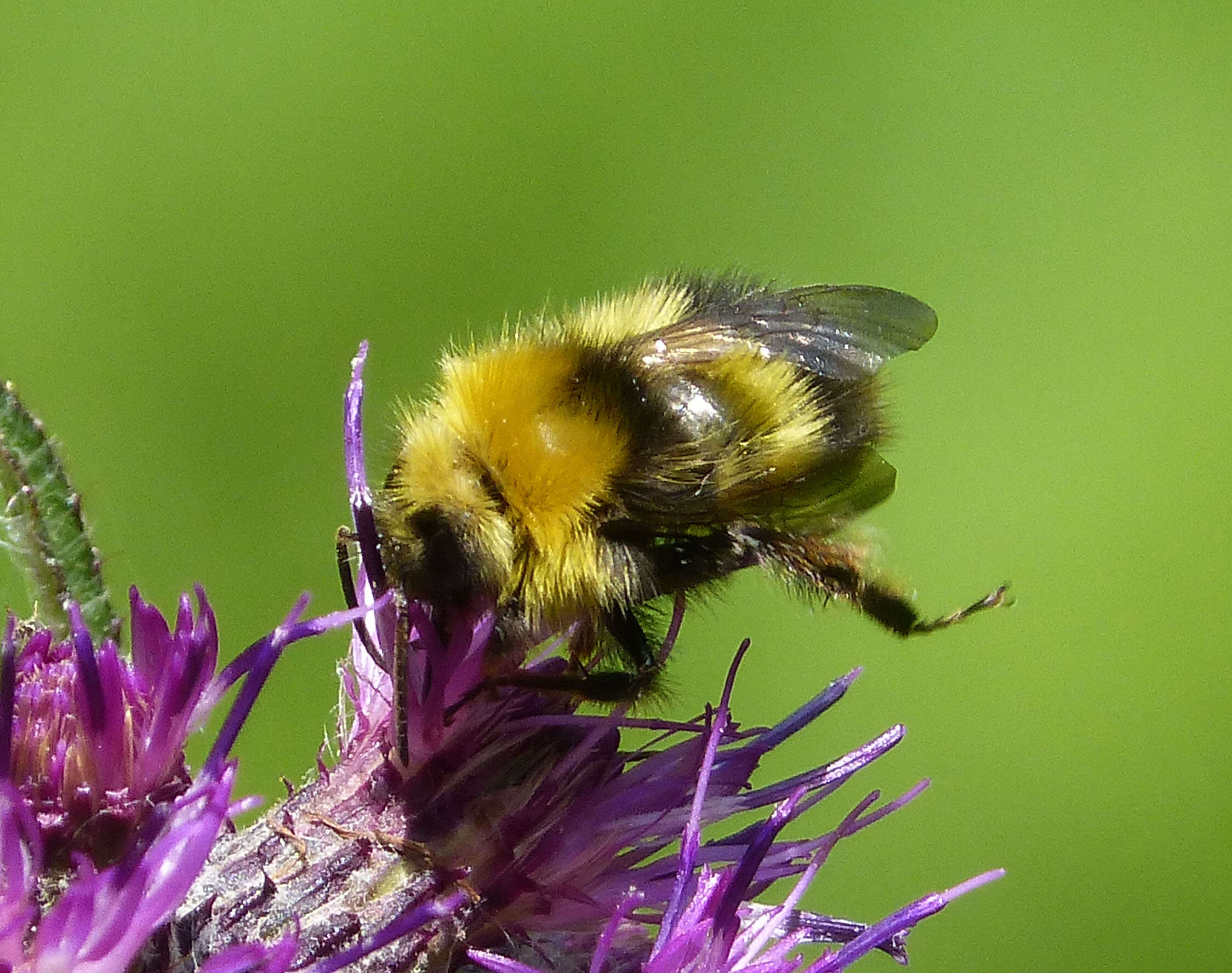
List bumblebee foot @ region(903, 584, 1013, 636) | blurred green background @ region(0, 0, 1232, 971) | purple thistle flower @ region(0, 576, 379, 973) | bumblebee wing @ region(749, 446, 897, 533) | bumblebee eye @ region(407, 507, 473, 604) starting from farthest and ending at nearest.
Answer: blurred green background @ region(0, 0, 1232, 971)
bumblebee foot @ region(903, 584, 1013, 636)
bumblebee wing @ region(749, 446, 897, 533)
bumblebee eye @ region(407, 507, 473, 604)
purple thistle flower @ region(0, 576, 379, 973)

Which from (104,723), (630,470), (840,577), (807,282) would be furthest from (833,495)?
(807,282)

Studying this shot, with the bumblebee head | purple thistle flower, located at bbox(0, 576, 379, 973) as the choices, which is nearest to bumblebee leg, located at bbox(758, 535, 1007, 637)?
the bumblebee head

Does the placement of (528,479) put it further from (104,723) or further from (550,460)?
(104,723)

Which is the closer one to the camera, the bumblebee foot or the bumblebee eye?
the bumblebee eye

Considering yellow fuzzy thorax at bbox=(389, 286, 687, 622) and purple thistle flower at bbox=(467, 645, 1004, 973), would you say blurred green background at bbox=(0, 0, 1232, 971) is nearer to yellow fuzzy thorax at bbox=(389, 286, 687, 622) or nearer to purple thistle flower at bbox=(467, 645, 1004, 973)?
purple thistle flower at bbox=(467, 645, 1004, 973)

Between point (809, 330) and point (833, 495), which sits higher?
point (809, 330)

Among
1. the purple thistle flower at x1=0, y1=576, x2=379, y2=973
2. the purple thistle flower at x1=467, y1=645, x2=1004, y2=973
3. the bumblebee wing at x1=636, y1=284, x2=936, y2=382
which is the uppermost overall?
the bumblebee wing at x1=636, y1=284, x2=936, y2=382

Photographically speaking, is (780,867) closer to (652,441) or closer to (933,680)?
(652,441)

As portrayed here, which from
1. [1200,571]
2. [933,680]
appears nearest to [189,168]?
[933,680]
